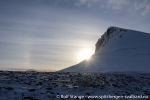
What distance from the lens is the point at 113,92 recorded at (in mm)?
22516

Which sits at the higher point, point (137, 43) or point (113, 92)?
point (137, 43)

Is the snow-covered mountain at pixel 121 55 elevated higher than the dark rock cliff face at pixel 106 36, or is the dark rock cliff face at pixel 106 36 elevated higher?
the dark rock cliff face at pixel 106 36

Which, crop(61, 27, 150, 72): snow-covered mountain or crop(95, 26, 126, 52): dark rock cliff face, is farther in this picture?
crop(95, 26, 126, 52): dark rock cliff face

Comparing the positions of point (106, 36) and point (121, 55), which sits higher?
point (106, 36)

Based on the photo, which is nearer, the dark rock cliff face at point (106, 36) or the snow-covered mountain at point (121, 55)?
the snow-covered mountain at point (121, 55)

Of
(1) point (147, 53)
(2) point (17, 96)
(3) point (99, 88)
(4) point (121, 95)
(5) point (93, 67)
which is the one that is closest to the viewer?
(2) point (17, 96)

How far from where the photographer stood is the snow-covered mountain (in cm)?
6600

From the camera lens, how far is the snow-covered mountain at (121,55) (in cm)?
6600

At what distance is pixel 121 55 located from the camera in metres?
79.1

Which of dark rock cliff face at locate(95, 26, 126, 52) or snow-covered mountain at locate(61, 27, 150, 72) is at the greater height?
dark rock cliff face at locate(95, 26, 126, 52)

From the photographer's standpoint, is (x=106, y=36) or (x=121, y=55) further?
(x=106, y=36)

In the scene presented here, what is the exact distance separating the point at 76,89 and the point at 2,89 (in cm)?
627

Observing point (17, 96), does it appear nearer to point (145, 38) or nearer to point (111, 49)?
point (111, 49)

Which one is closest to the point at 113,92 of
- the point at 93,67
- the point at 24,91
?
the point at 24,91
